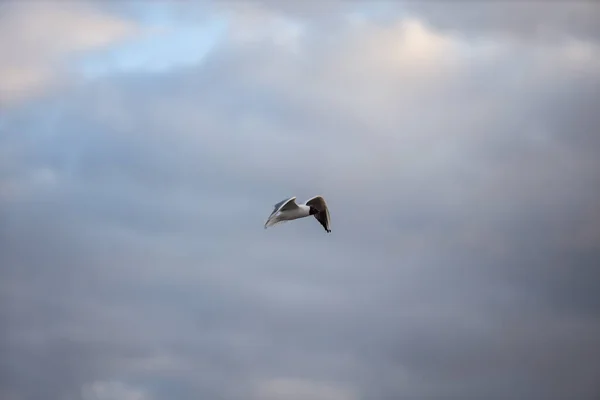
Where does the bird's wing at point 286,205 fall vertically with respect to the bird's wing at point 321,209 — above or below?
below

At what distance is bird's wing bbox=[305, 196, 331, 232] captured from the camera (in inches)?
1876

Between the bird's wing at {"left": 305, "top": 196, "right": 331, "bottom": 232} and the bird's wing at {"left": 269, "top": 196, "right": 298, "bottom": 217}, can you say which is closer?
the bird's wing at {"left": 269, "top": 196, "right": 298, "bottom": 217}

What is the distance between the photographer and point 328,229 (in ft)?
157

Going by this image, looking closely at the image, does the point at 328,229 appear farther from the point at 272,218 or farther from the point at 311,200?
the point at 272,218

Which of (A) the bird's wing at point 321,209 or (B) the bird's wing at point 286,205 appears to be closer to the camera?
(B) the bird's wing at point 286,205

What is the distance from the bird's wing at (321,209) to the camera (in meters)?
47.7

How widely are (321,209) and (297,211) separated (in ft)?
9.59

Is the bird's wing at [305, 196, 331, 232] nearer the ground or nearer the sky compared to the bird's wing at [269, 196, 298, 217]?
nearer the sky

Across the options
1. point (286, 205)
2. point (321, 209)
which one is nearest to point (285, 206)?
point (286, 205)

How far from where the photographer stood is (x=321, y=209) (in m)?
48.1

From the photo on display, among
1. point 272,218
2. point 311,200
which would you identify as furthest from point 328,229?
point 272,218

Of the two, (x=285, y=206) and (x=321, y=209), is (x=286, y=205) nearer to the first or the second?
(x=285, y=206)

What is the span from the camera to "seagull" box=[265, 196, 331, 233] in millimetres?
43659

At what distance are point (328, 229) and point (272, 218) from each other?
553 centimetres
